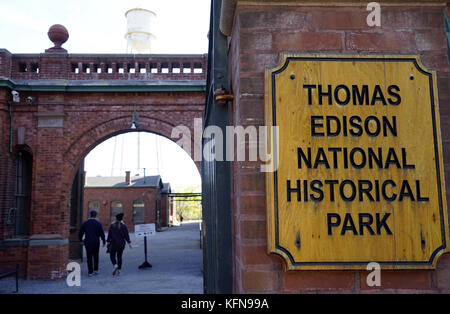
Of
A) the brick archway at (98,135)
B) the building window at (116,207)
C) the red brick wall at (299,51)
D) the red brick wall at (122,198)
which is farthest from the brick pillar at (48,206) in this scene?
the building window at (116,207)

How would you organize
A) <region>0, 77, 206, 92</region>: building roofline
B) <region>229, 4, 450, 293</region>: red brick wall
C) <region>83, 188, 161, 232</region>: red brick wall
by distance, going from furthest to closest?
1. <region>83, 188, 161, 232</region>: red brick wall
2. <region>0, 77, 206, 92</region>: building roofline
3. <region>229, 4, 450, 293</region>: red brick wall

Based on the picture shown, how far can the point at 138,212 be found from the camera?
3716cm

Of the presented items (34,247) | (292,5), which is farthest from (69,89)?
(292,5)

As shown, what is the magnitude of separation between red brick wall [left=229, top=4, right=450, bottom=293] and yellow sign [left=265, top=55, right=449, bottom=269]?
0.16 feet

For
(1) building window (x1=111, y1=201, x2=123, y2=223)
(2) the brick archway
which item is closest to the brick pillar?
(2) the brick archway

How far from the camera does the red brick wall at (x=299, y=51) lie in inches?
64.2

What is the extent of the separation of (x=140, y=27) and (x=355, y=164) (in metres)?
32.4

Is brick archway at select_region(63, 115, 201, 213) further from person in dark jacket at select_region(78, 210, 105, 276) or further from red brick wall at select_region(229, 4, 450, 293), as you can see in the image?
red brick wall at select_region(229, 4, 450, 293)

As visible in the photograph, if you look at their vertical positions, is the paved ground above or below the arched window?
below

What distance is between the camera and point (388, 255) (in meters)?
1.64

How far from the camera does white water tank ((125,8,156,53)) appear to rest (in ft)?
103

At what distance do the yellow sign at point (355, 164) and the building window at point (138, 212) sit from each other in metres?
36.4

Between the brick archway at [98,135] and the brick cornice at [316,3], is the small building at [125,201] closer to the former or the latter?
the brick archway at [98,135]

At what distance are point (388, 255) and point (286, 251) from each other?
0.43m
